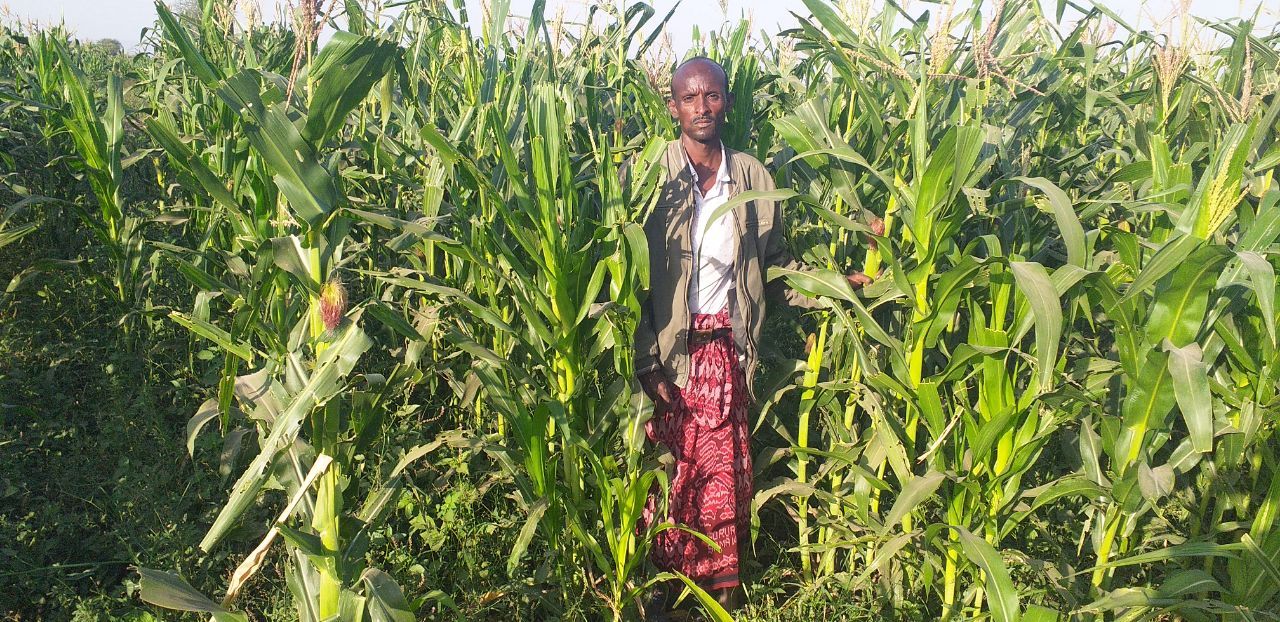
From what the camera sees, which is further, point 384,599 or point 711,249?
point 711,249

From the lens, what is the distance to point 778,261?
3244mm

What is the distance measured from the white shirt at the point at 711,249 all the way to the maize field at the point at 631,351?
0.69ft

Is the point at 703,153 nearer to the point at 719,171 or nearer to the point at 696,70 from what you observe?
the point at 719,171

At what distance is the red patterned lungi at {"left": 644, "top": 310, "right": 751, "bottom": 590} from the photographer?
3066 millimetres

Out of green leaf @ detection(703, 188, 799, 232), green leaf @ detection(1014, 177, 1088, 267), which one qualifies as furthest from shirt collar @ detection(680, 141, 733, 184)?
green leaf @ detection(1014, 177, 1088, 267)

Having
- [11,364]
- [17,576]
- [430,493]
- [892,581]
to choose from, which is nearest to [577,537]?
[430,493]

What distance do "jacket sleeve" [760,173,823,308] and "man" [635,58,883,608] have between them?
0.01m

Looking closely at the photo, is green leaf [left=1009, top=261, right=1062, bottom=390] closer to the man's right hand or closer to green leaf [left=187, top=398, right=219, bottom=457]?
the man's right hand

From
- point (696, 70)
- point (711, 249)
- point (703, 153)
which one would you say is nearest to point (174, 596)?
point (711, 249)

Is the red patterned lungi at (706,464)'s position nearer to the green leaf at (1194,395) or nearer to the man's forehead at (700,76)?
the man's forehead at (700,76)

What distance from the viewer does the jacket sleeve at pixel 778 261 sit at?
3.13m

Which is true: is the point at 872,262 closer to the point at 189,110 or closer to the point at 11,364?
the point at 189,110

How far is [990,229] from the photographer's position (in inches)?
125

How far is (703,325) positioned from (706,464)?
49 cm
